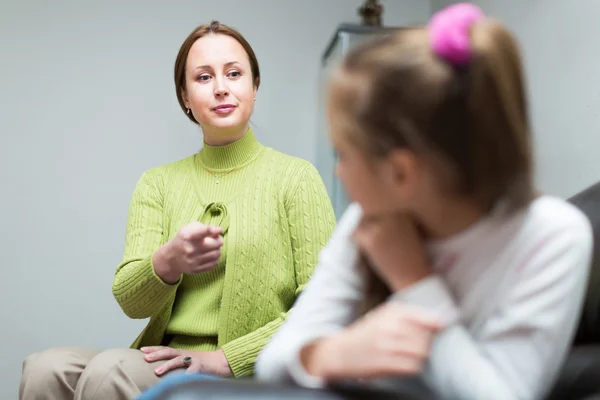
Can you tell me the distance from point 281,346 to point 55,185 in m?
1.71

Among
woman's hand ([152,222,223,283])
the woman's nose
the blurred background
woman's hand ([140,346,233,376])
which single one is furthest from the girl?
the blurred background

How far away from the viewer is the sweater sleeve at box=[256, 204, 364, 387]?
0.76 m

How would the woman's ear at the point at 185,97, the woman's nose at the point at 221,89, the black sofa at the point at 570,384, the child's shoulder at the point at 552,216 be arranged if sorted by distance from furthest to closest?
the woman's ear at the point at 185,97
the woman's nose at the point at 221,89
the child's shoulder at the point at 552,216
the black sofa at the point at 570,384

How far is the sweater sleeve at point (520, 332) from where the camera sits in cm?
62

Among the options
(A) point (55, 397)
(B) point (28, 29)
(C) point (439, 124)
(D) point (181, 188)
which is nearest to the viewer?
(C) point (439, 124)

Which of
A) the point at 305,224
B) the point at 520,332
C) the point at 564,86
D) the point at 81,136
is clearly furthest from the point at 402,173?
the point at 81,136

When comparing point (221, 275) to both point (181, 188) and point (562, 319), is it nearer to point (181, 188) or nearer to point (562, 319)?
point (181, 188)

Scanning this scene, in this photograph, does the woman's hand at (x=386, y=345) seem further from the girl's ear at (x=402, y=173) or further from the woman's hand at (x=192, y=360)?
the woman's hand at (x=192, y=360)

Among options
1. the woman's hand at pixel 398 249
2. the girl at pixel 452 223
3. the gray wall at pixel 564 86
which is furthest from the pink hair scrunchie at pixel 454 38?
the gray wall at pixel 564 86

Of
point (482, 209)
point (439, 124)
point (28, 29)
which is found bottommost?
point (482, 209)

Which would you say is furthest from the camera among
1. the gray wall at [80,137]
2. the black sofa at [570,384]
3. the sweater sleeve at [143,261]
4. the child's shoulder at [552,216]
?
the gray wall at [80,137]

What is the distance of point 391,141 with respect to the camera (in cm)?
63

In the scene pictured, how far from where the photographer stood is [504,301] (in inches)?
26.0

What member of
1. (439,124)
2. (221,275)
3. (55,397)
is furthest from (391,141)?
(55,397)
